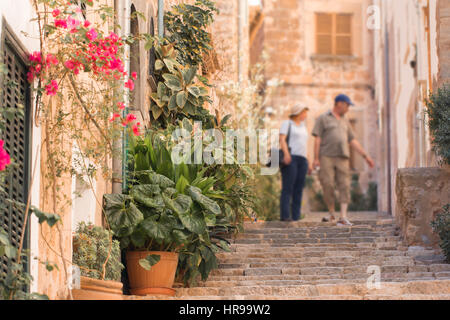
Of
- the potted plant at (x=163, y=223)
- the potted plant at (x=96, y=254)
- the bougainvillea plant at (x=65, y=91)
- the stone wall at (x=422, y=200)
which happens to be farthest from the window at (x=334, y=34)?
the bougainvillea plant at (x=65, y=91)

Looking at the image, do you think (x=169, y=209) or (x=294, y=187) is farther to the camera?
(x=294, y=187)

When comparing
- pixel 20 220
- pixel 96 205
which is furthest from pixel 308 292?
pixel 20 220

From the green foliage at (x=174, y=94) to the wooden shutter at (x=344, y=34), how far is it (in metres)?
16.8

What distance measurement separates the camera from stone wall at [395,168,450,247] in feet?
35.2

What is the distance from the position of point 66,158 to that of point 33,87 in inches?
35.3

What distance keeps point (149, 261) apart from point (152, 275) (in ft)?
0.74

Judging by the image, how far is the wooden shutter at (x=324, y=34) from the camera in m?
26.9

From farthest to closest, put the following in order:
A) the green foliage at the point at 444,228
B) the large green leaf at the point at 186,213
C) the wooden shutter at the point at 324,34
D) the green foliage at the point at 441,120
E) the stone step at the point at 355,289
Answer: the wooden shutter at the point at 324,34 → the green foliage at the point at 441,120 → the green foliage at the point at 444,228 → the large green leaf at the point at 186,213 → the stone step at the point at 355,289

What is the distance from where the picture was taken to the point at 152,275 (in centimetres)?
830

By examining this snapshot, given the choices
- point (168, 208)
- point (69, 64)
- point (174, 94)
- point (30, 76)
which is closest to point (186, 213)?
point (168, 208)

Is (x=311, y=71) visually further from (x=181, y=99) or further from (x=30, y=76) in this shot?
(x=30, y=76)

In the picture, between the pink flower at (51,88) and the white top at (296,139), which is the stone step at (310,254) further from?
the pink flower at (51,88)

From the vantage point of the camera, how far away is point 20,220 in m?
6.18
